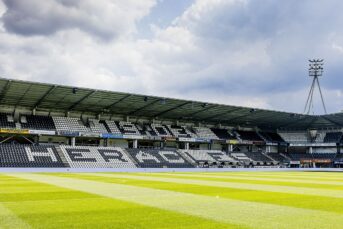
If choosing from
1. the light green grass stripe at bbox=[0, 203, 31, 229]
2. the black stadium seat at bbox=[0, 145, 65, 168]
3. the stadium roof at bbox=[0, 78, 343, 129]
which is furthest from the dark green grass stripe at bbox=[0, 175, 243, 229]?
the black stadium seat at bbox=[0, 145, 65, 168]

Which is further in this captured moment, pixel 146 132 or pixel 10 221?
pixel 146 132

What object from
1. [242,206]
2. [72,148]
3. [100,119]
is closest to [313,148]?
[100,119]

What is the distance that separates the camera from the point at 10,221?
8.52m

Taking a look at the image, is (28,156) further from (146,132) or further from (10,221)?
(10,221)

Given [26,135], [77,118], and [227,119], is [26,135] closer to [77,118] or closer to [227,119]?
[77,118]

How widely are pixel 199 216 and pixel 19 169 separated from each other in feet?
128

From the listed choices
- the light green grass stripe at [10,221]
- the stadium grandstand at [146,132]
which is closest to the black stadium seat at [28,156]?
the stadium grandstand at [146,132]

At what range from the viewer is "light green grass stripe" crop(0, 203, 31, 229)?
312 inches

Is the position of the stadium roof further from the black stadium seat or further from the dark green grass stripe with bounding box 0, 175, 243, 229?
the dark green grass stripe with bounding box 0, 175, 243, 229

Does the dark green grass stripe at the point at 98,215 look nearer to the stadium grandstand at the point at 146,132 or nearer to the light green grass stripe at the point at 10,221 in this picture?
the light green grass stripe at the point at 10,221

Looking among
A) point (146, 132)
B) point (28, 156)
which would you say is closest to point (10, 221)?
point (28, 156)

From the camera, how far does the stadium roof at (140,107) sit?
48406 mm

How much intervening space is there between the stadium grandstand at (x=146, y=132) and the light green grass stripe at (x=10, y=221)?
3625 centimetres

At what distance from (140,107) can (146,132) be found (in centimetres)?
642
